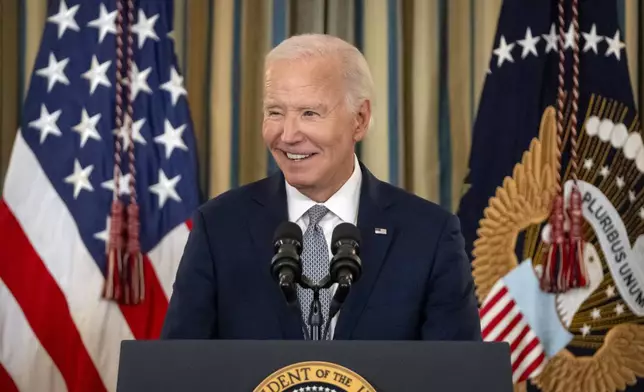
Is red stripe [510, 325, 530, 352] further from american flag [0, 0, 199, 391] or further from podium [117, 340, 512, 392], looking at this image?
podium [117, 340, 512, 392]

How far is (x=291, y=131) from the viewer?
1.98 m

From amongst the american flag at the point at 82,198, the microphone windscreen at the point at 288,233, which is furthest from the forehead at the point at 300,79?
the american flag at the point at 82,198

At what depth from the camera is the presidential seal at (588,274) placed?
344 cm

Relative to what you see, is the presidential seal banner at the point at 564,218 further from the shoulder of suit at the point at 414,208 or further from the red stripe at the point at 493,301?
the shoulder of suit at the point at 414,208

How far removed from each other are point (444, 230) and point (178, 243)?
1527 mm

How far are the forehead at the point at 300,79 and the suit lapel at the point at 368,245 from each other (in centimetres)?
27

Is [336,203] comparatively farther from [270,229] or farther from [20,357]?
[20,357]

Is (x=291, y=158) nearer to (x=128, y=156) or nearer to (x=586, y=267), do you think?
(x=128, y=156)

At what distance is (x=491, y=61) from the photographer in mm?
3566

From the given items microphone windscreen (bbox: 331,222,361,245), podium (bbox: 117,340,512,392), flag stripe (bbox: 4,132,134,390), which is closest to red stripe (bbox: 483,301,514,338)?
flag stripe (bbox: 4,132,134,390)

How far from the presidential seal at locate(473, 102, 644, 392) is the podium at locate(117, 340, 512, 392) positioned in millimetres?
2045

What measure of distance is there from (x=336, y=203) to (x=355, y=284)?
0.23 metres

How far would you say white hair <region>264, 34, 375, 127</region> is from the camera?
2018 mm

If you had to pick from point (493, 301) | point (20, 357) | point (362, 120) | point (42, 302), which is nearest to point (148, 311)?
point (42, 302)
